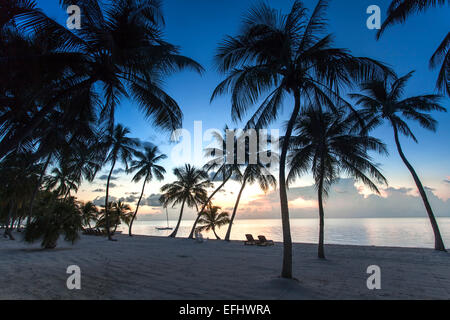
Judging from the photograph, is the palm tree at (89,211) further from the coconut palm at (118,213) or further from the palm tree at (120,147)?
the palm tree at (120,147)

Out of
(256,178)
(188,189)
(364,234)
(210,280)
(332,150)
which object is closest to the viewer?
(210,280)

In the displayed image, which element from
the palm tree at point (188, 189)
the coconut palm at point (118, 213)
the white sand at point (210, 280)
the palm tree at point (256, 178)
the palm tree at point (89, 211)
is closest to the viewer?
the white sand at point (210, 280)

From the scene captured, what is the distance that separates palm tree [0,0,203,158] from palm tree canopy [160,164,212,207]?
20.3 meters

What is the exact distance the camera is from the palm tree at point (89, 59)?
18.3ft

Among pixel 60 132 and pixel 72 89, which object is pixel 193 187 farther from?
pixel 72 89

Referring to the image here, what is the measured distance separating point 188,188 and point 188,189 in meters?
0.12

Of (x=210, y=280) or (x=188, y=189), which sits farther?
(x=188, y=189)

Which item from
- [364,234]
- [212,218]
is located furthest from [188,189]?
[364,234]

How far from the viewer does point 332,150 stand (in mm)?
11773

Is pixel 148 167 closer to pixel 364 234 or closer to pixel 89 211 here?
pixel 89 211

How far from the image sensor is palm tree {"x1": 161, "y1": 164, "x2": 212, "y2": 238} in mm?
28119

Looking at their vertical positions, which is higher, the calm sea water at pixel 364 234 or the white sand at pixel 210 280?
the white sand at pixel 210 280

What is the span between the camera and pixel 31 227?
11.8 m

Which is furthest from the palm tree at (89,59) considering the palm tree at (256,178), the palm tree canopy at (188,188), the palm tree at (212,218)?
the palm tree at (212,218)
